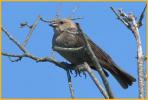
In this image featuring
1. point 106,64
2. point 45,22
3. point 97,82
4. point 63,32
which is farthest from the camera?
point 63,32

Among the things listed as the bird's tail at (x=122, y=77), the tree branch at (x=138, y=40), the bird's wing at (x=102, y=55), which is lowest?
the bird's tail at (x=122, y=77)

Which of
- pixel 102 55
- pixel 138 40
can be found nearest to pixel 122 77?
pixel 102 55

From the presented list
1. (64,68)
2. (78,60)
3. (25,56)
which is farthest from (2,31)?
(78,60)

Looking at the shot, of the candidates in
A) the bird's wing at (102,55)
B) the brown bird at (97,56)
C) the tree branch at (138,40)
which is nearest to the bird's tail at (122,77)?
the brown bird at (97,56)

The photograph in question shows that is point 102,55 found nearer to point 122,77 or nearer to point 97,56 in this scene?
point 97,56

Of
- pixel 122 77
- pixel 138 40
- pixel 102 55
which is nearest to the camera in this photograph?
pixel 138 40

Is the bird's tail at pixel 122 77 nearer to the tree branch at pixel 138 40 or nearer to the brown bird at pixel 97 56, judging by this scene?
the brown bird at pixel 97 56

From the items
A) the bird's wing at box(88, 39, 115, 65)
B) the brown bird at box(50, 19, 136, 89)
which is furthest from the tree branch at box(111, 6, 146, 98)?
the bird's wing at box(88, 39, 115, 65)

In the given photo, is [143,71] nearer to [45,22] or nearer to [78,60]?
[45,22]
